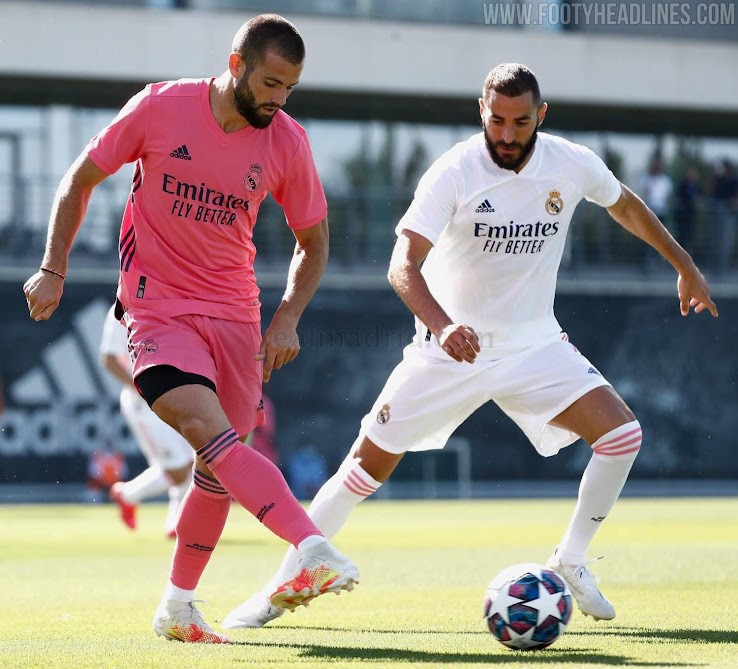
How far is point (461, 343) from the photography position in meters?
5.31

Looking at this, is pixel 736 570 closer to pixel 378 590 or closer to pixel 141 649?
pixel 378 590

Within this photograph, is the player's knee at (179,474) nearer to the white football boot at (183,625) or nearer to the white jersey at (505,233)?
the white jersey at (505,233)

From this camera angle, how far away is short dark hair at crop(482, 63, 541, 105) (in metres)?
5.86

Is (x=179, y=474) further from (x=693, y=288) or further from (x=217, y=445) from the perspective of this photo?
(x=217, y=445)

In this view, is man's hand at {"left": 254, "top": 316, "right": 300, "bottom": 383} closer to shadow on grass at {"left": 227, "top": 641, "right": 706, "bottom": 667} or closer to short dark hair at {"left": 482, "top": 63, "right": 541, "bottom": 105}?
shadow on grass at {"left": 227, "top": 641, "right": 706, "bottom": 667}

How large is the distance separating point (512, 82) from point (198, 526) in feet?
7.85

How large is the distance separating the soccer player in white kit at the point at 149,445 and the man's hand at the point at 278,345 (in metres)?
6.76

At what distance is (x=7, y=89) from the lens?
27469 millimetres

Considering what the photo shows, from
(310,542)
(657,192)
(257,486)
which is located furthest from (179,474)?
(657,192)

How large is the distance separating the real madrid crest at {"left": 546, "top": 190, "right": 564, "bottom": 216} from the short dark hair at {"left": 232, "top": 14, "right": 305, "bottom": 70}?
174 centimetres

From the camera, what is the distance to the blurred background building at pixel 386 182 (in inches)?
970

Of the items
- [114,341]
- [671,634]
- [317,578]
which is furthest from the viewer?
[114,341]

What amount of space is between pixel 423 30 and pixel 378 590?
22.2 metres

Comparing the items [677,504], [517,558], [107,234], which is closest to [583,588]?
[517,558]
